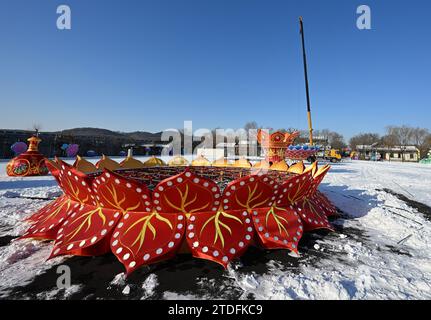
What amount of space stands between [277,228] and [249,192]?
636 millimetres

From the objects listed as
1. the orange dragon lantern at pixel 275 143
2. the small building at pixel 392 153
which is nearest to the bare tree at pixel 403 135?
the small building at pixel 392 153

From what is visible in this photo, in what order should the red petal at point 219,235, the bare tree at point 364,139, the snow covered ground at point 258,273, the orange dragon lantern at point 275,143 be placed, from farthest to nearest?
1. the bare tree at point 364,139
2. the orange dragon lantern at point 275,143
3. the red petal at point 219,235
4. the snow covered ground at point 258,273

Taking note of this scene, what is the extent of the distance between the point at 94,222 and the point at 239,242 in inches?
69.8

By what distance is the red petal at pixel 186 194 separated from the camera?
239cm

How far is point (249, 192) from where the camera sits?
270 cm

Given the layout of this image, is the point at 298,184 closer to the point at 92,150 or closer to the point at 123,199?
the point at 123,199

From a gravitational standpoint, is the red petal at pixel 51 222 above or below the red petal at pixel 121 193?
below

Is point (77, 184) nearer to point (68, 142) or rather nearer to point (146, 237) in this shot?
point (146, 237)

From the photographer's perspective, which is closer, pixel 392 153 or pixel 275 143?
pixel 275 143

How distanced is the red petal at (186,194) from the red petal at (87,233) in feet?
2.11

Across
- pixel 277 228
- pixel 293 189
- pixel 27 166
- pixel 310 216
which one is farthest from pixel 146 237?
pixel 27 166

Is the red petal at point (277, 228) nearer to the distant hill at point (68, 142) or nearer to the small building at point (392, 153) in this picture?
the distant hill at point (68, 142)
